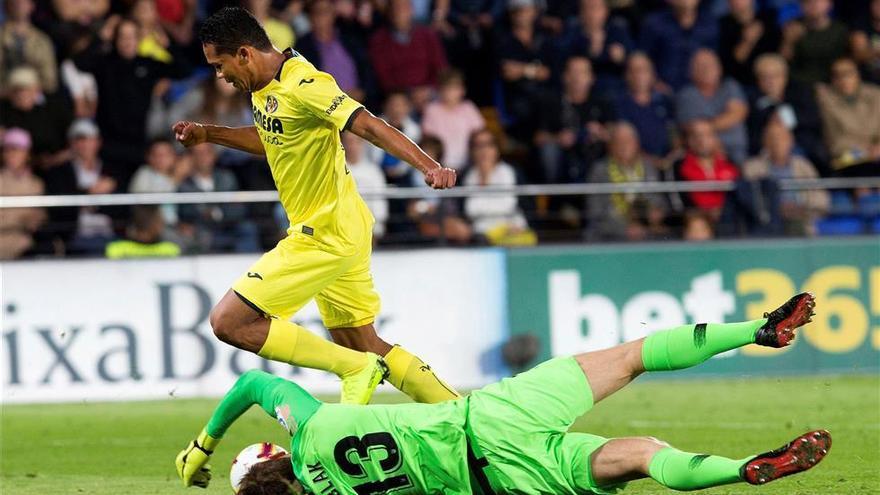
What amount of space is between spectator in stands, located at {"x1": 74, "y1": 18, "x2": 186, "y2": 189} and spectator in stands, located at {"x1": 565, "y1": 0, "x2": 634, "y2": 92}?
455cm

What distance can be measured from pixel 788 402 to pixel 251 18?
253 inches

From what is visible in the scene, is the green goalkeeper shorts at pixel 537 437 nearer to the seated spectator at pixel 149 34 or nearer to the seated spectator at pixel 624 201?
the seated spectator at pixel 624 201

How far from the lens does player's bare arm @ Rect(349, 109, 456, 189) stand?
23.3 ft

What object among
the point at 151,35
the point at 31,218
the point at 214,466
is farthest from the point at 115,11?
the point at 214,466

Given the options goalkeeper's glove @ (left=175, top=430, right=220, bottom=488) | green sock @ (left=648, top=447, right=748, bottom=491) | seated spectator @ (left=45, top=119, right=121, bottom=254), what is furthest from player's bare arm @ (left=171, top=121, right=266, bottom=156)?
seated spectator @ (left=45, top=119, right=121, bottom=254)

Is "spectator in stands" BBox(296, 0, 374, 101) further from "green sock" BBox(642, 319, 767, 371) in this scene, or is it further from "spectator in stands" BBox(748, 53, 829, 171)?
"green sock" BBox(642, 319, 767, 371)

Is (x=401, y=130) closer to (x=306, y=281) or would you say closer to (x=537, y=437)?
(x=306, y=281)

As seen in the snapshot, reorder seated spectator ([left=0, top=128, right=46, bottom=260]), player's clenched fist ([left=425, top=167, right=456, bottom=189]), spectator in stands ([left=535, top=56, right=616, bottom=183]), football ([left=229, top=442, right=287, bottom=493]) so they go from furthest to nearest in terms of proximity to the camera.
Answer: spectator in stands ([left=535, top=56, right=616, bottom=183])
seated spectator ([left=0, top=128, right=46, bottom=260])
player's clenched fist ([left=425, top=167, right=456, bottom=189])
football ([left=229, top=442, right=287, bottom=493])

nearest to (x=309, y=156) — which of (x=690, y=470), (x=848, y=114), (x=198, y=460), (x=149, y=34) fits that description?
(x=198, y=460)

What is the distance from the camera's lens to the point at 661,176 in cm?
1580

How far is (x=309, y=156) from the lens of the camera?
827 centimetres

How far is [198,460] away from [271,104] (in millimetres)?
1961

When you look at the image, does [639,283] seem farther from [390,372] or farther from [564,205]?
[390,372]

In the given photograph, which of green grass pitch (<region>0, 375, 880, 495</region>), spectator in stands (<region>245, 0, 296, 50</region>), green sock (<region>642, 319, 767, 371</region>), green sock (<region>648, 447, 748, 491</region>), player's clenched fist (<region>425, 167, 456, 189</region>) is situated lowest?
green grass pitch (<region>0, 375, 880, 495</region>)
